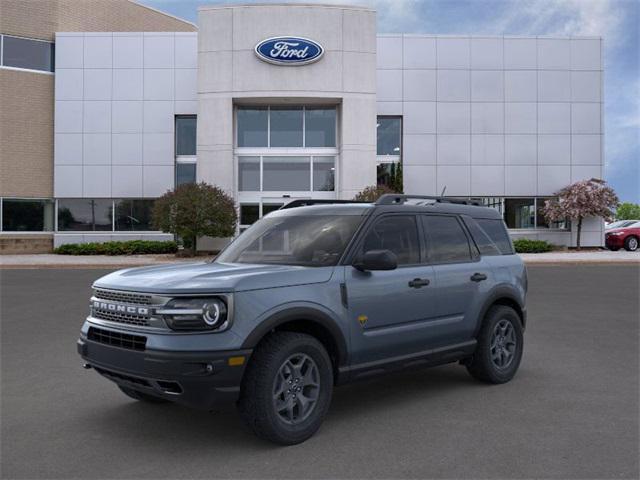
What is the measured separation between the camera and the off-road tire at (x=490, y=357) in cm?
600

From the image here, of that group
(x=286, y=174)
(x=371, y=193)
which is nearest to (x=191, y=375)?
(x=371, y=193)

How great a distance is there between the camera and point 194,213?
25.4 meters

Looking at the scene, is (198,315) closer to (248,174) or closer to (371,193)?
(371,193)

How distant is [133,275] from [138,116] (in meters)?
28.4

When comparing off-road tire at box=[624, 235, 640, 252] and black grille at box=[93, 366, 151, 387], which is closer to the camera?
black grille at box=[93, 366, 151, 387]

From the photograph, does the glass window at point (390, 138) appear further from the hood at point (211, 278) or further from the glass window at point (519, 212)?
the hood at point (211, 278)

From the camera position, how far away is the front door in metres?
4.83

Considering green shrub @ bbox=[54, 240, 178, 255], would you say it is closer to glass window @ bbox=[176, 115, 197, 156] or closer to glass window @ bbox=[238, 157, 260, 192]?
glass window @ bbox=[238, 157, 260, 192]

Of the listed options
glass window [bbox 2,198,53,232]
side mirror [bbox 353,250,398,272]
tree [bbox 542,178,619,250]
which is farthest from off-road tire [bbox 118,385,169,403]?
glass window [bbox 2,198,53,232]

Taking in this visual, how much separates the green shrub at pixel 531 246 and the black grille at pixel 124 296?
2681 centimetres

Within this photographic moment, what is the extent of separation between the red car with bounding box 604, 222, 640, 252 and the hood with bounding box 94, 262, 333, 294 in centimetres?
3093

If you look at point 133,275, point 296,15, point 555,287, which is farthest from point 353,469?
point 296,15

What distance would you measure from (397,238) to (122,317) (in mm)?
2463

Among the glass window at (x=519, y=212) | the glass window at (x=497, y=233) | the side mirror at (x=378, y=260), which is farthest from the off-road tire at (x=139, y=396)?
the glass window at (x=519, y=212)
